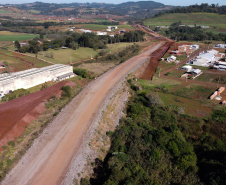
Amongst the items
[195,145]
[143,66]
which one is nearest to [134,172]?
[195,145]

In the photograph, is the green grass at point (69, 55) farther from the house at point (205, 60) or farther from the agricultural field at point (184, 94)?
the house at point (205, 60)

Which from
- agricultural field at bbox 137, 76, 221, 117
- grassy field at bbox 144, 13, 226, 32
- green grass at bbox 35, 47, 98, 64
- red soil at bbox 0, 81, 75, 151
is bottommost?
agricultural field at bbox 137, 76, 221, 117

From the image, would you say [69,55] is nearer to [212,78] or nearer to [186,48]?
[186,48]

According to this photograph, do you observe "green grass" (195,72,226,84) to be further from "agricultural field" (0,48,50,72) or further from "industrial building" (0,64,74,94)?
"agricultural field" (0,48,50,72)

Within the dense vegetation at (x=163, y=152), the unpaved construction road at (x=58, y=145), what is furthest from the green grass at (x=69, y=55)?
the dense vegetation at (x=163, y=152)

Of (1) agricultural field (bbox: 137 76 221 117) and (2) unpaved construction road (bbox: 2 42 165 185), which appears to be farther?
(1) agricultural field (bbox: 137 76 221 117)

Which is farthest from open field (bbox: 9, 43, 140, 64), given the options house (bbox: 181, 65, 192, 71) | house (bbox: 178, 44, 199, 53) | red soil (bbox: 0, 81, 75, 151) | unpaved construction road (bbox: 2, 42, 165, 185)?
unpaved construction road (bbox: 2, 42, 165, 185)
